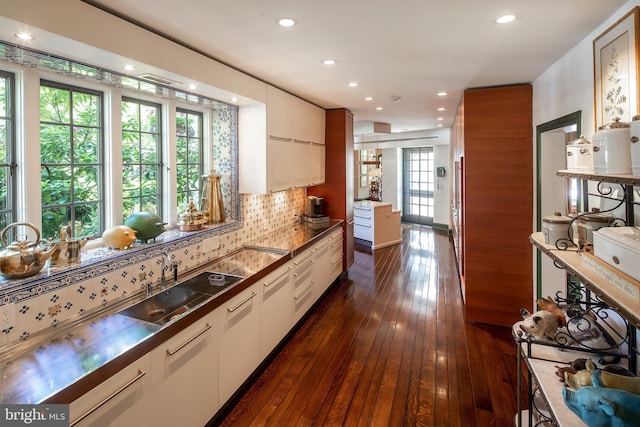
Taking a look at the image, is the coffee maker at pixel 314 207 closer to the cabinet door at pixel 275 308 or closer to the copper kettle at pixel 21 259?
the cabinet door at pixel 275 308

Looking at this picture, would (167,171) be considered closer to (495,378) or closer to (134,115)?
(134,115)

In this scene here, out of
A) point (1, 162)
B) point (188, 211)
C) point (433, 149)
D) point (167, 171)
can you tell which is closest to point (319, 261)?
point (188, 211)

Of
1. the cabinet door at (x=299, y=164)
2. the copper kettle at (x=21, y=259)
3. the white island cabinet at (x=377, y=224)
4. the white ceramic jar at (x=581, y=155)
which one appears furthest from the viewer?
the white island cabinet at (x=377, y=224)

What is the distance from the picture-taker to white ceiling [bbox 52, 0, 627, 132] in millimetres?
1835

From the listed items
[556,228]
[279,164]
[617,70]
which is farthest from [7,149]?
[617,70]

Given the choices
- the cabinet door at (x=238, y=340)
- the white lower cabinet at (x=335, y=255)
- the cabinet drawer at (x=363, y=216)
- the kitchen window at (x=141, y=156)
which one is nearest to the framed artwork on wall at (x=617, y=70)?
the cabinet door at (x=238, y=340)

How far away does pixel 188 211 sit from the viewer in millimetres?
2930

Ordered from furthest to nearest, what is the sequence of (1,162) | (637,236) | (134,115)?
(134,115) → (1,162) → (637,236)

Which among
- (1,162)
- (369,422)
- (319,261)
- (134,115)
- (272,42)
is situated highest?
(272,42)

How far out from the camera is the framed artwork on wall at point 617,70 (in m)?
1.66

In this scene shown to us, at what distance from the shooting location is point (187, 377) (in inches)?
75.4

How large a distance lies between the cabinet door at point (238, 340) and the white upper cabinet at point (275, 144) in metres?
1.25

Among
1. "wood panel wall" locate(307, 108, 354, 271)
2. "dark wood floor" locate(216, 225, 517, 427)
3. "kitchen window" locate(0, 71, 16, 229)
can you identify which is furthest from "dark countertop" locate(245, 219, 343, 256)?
"kitchen window" locate(0, 71, 16, 229)

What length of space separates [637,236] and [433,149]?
28.4 ft
